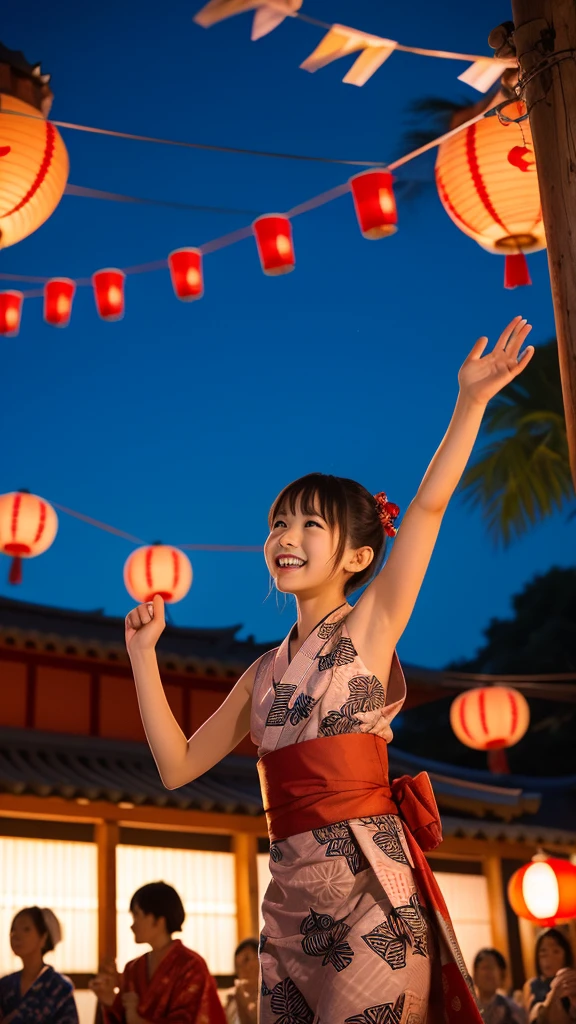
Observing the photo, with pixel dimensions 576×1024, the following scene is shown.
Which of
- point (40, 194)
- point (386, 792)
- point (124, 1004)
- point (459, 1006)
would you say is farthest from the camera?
point (40, 194)

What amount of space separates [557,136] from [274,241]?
533cm

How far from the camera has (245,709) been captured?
310cm

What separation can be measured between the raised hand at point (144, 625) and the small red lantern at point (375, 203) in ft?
17.8

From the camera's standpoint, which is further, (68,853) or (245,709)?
(68,853)

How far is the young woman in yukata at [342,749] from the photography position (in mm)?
2443

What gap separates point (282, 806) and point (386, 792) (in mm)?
241

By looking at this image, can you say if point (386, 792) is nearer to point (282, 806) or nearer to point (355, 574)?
point (282, 806)

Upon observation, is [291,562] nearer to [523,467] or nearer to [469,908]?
[469,908]

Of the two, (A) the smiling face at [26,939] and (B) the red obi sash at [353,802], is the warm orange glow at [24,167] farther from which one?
(B) the red obi sash at [353,802]

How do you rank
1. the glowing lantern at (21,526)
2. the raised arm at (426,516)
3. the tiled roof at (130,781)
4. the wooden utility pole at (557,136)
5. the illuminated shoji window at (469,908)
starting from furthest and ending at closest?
the illuminated shoji window at (469,908), the glowing lantern at (21,526), the tiled roof at (130,781), the wooden utility pole at (557,136), the raised arm at (426,516)

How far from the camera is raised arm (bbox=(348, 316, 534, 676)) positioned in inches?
105

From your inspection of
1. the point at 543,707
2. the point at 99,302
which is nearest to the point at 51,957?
the point at 99,302

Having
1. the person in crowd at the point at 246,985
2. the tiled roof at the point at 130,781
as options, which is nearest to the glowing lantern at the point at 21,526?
the tiled roof at the point at 130,781

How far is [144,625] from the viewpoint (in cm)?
302
